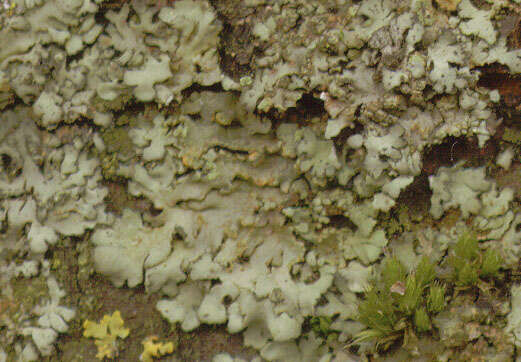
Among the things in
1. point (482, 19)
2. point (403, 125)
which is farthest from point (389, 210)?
point (482, 19)

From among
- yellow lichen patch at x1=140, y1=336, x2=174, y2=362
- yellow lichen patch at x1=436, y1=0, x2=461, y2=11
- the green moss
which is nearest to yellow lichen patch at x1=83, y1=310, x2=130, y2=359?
yellow lichen patch at x1=140, y1=336, x2=174, y2=362

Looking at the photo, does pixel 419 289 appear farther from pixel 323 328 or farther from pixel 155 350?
pixel 155 350

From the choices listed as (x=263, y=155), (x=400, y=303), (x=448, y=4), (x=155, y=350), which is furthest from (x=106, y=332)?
(x=448, y=4)

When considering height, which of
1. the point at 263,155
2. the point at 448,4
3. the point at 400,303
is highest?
the point at 448,4

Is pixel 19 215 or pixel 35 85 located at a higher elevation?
pixel 35 85

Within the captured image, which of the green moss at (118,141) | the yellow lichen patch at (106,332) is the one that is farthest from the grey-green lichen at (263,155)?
the yellow lichen patch at (106,332)

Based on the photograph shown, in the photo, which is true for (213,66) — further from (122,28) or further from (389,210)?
(389,210)
